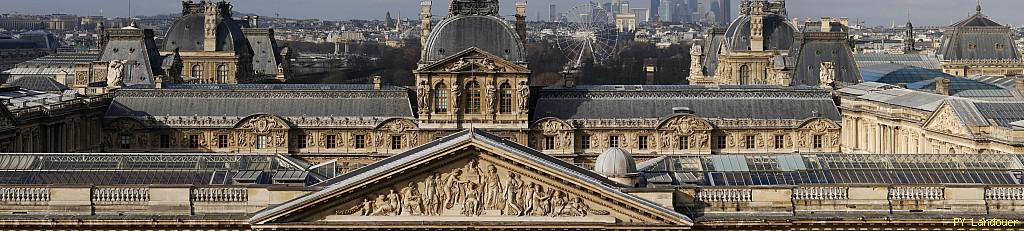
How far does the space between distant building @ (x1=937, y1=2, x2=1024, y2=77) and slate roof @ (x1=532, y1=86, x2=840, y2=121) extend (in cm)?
4854

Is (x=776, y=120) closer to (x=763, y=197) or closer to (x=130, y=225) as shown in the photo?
(x=763, y=197)

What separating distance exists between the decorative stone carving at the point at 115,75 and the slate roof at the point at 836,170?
48.0 m

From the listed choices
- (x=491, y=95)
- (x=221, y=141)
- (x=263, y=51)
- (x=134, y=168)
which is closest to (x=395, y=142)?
(x=491, y=95)

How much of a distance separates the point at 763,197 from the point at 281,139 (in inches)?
1623

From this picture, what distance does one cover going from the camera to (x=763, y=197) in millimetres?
52531

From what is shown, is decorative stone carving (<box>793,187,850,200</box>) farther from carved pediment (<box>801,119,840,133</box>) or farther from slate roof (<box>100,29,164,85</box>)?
slate roof (<box>100,29,164,85</box>)

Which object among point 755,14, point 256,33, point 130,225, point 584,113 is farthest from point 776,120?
point 256,33

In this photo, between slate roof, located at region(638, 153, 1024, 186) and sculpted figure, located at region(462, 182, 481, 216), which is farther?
slate roof, located at region(638, 153, 1024, 186)

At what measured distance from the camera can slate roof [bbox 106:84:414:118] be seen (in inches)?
3573

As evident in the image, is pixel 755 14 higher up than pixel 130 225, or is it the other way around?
pixel 755 14

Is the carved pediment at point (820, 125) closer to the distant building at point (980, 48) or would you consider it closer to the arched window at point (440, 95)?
the arched window at point (440, 95)

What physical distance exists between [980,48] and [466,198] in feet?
320

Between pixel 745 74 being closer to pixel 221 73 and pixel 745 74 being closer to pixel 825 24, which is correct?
pixel 825 24

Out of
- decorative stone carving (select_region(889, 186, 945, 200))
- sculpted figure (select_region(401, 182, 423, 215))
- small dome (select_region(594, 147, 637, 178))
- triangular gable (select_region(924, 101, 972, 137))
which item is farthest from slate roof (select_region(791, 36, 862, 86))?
sculpted figure (select_region(401, 182, 423, 215))
